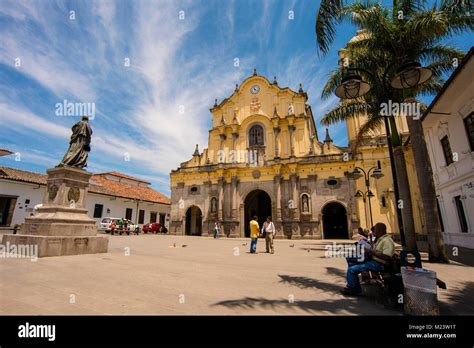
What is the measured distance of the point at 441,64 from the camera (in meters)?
9.26

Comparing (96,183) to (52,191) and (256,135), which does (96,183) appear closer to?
(256,135)

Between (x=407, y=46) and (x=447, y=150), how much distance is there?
649 centimetres

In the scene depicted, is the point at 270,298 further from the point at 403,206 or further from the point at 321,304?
the point at 403,206

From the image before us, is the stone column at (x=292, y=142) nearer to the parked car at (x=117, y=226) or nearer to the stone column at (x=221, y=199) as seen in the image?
the stone column at (x=221, y=199)

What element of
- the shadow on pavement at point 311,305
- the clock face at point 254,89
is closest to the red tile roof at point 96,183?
the clock face at point 254,89

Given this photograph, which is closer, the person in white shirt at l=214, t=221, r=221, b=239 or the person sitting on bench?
the person sitting on bench

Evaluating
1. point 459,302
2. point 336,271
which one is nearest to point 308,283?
point 336,271

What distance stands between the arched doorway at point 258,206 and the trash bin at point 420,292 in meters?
21.4

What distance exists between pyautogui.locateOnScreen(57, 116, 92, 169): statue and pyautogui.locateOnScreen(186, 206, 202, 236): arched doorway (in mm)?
18051

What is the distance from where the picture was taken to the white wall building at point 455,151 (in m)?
9.36

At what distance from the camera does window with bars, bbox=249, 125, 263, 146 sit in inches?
1009

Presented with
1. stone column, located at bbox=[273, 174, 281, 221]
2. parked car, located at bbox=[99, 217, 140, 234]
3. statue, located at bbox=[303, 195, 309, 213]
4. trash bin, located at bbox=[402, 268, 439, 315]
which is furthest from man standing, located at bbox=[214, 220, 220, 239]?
trash bin, located at bbox=[402, 268, 439, 315]

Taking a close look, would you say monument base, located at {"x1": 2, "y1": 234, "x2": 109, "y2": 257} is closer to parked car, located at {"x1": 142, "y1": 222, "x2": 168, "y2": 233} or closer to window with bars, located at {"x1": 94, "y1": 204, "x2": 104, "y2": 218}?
window with bars, located at {"x1": 94, "y1": 204, "x2": 104, "y2": 218}

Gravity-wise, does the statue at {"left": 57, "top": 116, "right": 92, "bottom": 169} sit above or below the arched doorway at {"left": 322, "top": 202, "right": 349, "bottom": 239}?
above
